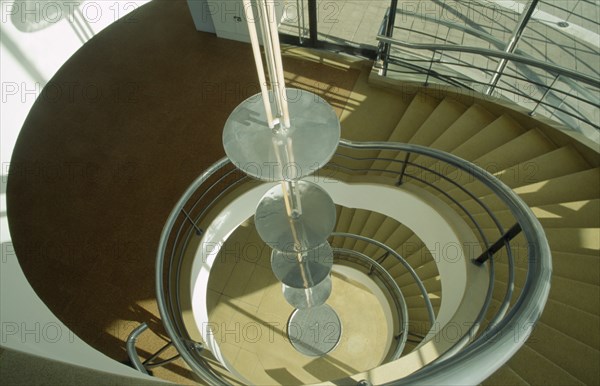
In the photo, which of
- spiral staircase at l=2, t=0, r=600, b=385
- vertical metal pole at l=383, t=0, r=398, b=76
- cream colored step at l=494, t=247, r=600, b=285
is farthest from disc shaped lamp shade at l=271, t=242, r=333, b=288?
vertical metal pole at l=383, t=0, r=398, b=76

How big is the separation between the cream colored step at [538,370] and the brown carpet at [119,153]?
3304 millimetres

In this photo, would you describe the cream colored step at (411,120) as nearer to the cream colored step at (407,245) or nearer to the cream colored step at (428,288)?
the cream colored step at (407,245)

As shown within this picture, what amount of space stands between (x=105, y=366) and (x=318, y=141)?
2363mm

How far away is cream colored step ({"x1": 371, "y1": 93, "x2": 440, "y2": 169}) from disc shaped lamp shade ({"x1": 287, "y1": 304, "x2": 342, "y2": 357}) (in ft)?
7.88

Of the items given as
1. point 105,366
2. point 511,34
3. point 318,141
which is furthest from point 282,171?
point 511,34

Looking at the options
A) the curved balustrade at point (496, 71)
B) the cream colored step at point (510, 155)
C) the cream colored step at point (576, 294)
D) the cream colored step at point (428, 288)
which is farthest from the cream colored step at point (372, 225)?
the cream colored step at point (576, 294)

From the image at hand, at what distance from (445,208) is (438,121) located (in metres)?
1.56

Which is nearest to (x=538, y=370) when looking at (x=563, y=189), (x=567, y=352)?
(x=567, y=352)

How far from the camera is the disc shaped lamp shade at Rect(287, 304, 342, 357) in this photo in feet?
19.8

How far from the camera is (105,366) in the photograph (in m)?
2.77

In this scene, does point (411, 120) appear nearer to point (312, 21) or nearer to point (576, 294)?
point (312, 21)

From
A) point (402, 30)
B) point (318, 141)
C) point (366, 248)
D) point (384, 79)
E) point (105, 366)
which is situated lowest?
point (105, 366)

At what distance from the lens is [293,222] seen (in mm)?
1950

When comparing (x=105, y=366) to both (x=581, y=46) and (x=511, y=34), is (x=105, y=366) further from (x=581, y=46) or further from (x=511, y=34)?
(x=581, y=46)
